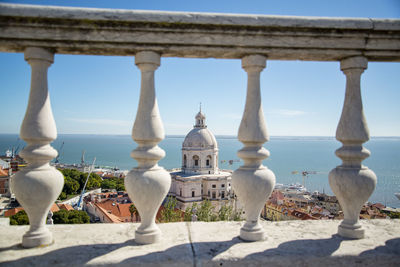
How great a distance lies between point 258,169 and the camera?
3152 mm

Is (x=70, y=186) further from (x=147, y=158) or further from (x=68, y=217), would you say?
(x=147, y=158)

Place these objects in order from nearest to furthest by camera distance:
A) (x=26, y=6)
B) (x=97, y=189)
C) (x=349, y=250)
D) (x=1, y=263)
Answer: (x=1, y=263) → (x=26, y=6) → (x=349, y=250) → (x=97, y=189)

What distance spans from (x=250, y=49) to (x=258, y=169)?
4.21 ft

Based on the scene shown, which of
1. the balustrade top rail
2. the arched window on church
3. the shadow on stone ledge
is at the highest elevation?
the arched window on church

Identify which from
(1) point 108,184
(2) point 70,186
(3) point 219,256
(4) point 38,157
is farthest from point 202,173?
(4) point 38,157

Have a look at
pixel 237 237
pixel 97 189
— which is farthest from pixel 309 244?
pixel 97 189

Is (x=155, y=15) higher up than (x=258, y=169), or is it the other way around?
(x=155, y=15)

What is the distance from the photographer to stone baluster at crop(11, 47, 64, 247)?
2.83 m

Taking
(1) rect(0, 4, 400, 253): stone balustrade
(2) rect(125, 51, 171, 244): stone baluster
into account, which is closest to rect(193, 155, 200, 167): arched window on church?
(1) rect(0, 4, 400, 253): stone balustrade

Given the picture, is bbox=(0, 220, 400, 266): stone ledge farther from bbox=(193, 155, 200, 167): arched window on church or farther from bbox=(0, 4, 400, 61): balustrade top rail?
bbox=(193, 155, 200, 167): arched window on church

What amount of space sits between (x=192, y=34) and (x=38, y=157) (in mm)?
1938

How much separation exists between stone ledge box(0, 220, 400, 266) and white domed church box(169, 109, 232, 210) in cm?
5341

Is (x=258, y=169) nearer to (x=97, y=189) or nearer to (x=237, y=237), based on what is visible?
(x=237, y=237)

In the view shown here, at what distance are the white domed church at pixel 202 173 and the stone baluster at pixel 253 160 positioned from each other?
177 feet
